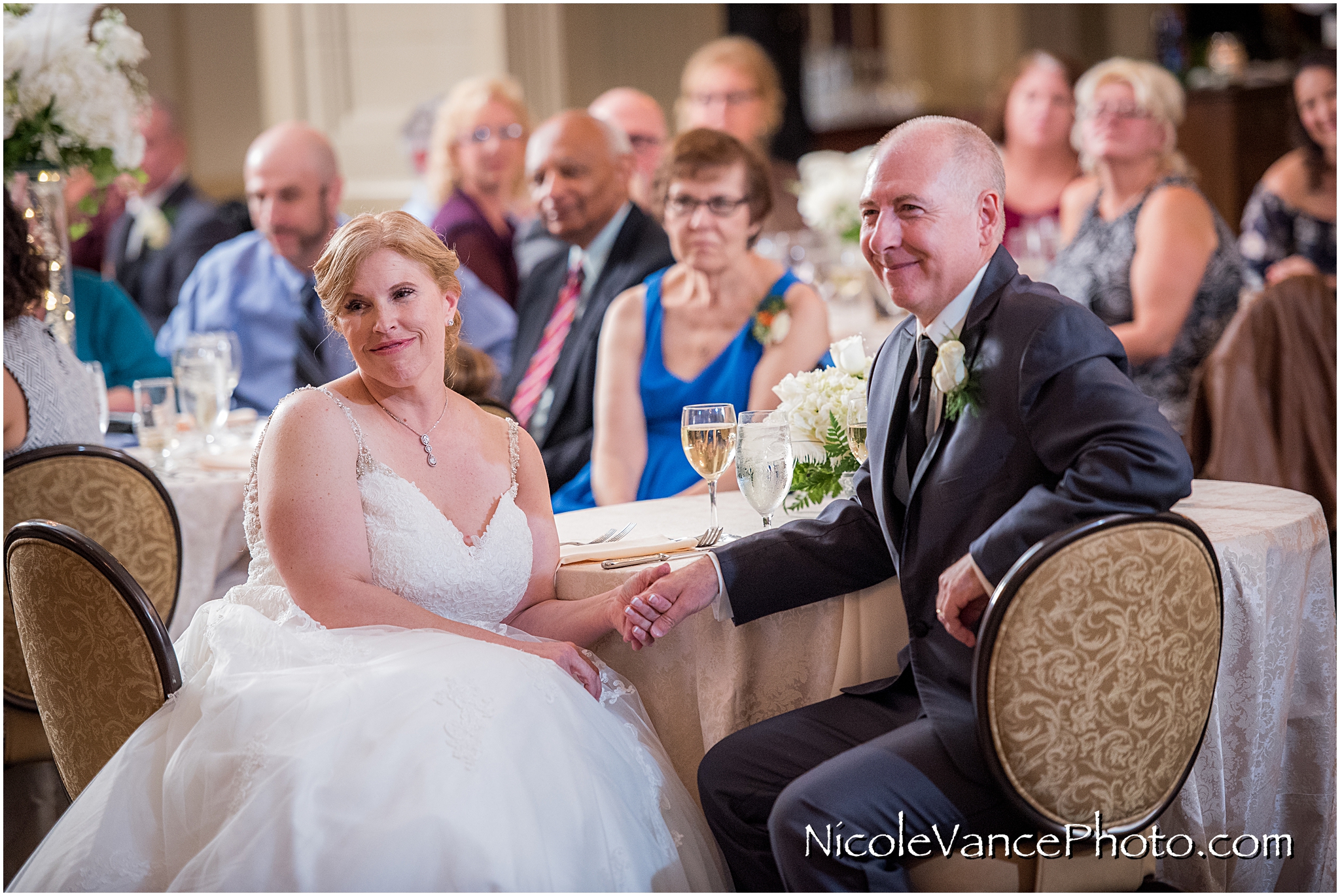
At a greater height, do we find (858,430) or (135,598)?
(858,430)

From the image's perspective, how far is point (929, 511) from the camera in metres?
1.93

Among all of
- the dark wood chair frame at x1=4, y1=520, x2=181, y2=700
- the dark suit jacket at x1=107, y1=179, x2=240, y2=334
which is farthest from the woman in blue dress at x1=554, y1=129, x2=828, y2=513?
the dark suit jacket at x1=107, y1=179, x2=240, y2=334

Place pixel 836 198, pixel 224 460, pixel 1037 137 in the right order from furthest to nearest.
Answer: pixel 1037 137
pixel 836 198
pixel 224 460

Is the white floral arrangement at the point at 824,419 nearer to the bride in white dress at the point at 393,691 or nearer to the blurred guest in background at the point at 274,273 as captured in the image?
the bride in white dress at the point at 393,691

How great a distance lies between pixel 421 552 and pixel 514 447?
0.98 feet

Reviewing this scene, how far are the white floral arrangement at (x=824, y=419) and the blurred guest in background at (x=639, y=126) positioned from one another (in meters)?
3.66

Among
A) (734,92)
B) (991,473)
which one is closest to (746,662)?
(991,473)

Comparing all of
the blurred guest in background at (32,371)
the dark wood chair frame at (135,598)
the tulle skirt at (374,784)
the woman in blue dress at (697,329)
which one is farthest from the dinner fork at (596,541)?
the blurred guest in background at (32,371)

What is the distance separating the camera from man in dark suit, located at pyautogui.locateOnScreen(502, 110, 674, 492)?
3.98 meters

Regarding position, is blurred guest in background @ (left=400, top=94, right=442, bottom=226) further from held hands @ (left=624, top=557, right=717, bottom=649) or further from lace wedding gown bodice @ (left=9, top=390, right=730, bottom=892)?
held hands @ (left=624, top=557, right=717, bottom=649)

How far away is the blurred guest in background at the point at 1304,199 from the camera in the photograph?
5.46 metres

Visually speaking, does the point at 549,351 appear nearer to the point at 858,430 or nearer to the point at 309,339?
the point at 309,339

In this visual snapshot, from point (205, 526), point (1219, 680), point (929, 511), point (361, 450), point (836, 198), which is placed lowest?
point (1219, 680)

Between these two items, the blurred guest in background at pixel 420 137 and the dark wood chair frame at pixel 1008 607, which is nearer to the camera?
the dark wood chair frame at pixel 1008 607
